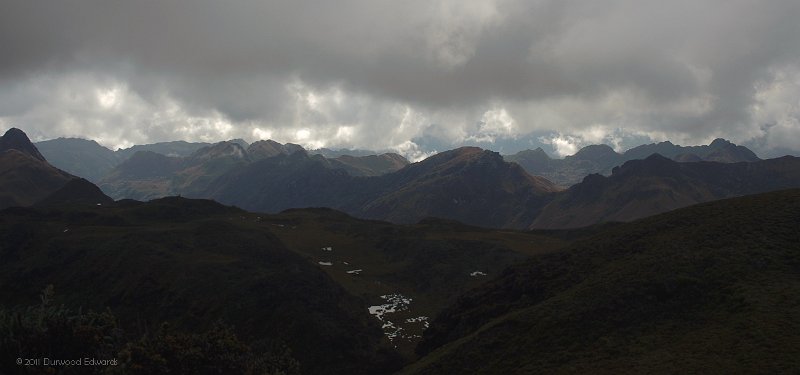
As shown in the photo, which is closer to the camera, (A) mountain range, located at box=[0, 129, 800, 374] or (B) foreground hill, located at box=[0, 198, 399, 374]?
(A) mountain range, located at box=[0, 129, 800, 374]

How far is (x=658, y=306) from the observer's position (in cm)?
6744

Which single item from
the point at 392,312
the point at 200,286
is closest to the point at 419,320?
the point at 392,312

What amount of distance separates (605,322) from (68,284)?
127469 mm

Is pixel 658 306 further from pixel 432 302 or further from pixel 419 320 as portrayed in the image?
pixel 432 302

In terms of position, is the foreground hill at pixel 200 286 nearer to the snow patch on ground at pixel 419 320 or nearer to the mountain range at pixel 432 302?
the mountain range at pixel 432 302

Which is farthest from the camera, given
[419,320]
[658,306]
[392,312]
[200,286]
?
[392,312]

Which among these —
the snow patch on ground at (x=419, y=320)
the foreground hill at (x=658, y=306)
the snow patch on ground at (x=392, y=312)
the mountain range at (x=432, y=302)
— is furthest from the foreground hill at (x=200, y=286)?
the foreground hill at (x=658, y=306)

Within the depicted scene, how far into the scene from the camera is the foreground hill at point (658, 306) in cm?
5500

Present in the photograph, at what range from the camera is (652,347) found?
5875 cm

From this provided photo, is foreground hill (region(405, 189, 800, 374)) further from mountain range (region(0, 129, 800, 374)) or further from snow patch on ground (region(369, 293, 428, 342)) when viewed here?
snow patch on ground (region(369, 293, 428, 342))

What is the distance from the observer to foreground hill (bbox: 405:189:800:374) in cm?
5500

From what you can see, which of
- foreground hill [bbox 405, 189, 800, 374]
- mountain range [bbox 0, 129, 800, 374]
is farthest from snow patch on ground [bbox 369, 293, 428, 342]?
foreground hill [bbox 405, 189, 800, 374]

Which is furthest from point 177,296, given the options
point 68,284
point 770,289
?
point 770,289

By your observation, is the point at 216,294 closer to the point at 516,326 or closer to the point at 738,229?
the point at 516,326
